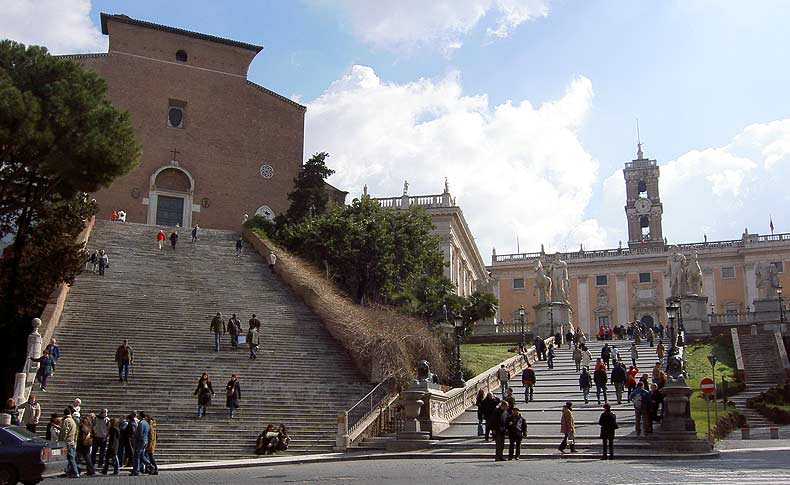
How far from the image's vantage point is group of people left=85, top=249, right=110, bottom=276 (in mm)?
29641

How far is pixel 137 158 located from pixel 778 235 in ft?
203

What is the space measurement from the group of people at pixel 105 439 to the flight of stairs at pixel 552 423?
587 centimetres

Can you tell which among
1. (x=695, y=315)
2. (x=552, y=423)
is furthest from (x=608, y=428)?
(x=695, y=315)

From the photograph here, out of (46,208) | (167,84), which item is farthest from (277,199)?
(46,208)

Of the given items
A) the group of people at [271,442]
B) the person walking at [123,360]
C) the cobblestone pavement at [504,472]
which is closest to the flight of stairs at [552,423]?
the cobblestone pavement at [504,472]

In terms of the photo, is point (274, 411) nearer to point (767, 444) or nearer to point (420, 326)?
point (420, 326)

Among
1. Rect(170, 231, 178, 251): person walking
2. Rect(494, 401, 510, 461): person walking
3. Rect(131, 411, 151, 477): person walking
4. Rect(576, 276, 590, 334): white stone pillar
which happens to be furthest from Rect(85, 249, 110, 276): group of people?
Rect(576, 276, 590, 334): white stone pillar

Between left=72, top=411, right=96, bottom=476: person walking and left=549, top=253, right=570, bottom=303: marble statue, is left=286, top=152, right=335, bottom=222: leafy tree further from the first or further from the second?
left=72, top=411, right=96, bottom=476: person walking

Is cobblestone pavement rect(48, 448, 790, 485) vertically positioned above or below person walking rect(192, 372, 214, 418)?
below

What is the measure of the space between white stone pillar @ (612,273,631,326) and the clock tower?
384 inches

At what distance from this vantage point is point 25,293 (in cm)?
2448

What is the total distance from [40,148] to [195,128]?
86.9 feet

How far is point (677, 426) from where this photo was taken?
1705 centimetres

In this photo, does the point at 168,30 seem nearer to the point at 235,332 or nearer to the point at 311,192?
the point at 311,192
